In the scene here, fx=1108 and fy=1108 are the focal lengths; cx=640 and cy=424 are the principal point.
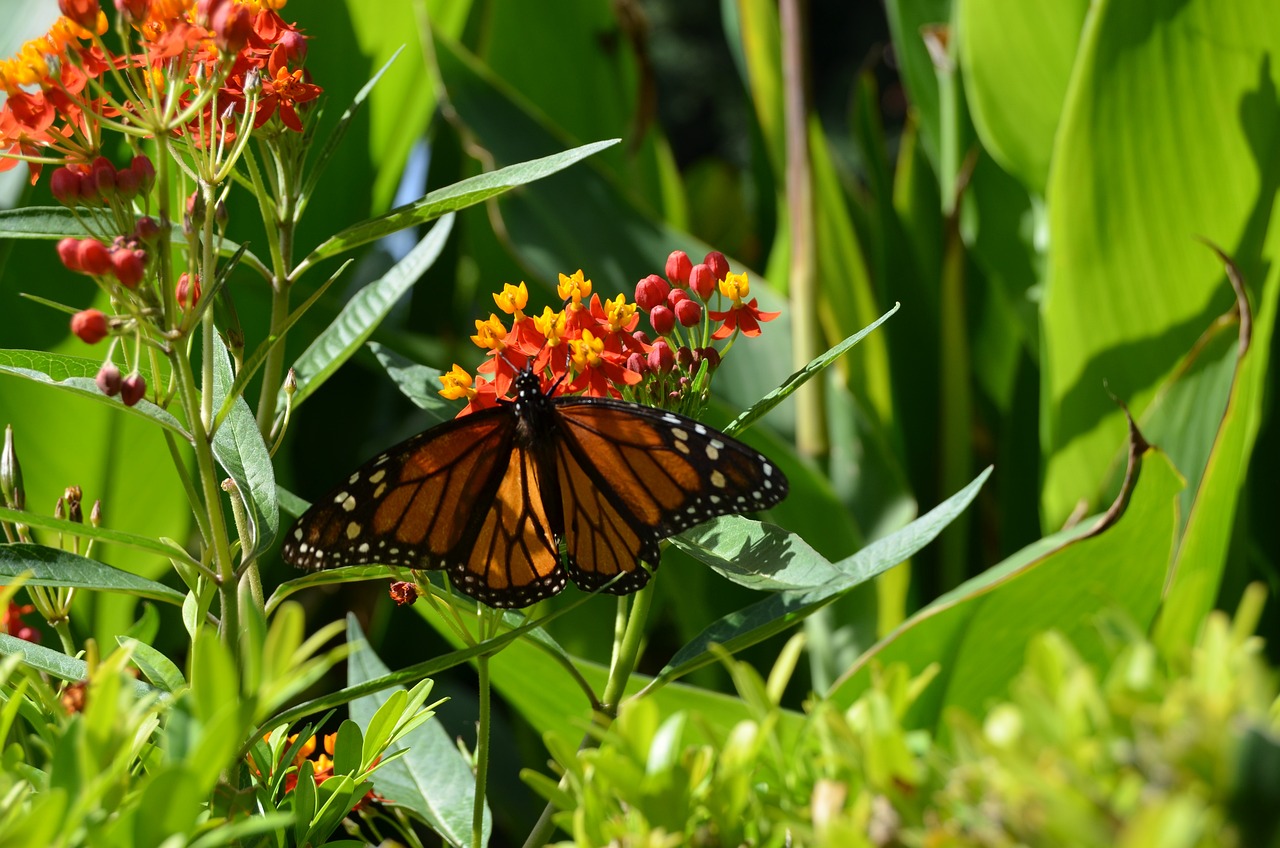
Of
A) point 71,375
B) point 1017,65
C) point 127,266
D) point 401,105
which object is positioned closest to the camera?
point 127,266

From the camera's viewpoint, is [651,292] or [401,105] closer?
[651,292]

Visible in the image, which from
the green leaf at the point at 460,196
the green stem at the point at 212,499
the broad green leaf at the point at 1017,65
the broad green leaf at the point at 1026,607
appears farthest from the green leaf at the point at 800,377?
the broad green leaf at the point at 1017,65

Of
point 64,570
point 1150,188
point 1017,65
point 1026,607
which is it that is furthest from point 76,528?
point 1017,65

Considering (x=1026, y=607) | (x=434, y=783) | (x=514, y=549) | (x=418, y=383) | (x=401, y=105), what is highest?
(x=401, y=105)

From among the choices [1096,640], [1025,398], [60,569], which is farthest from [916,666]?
[1025,398]

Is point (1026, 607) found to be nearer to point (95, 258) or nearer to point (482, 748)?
point (482, 748)

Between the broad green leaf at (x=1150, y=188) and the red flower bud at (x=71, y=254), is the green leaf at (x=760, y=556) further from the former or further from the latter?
the broad green leaf at (x=1150, y=188)
